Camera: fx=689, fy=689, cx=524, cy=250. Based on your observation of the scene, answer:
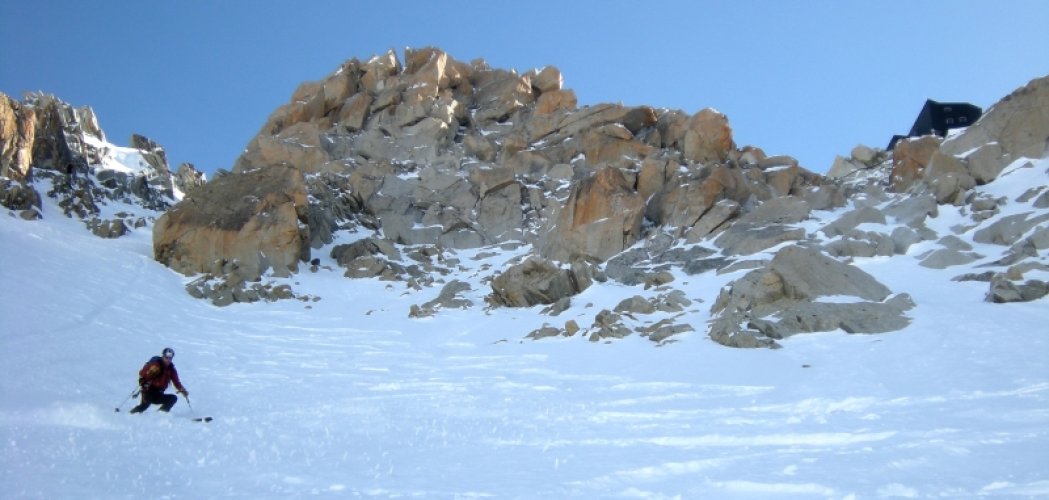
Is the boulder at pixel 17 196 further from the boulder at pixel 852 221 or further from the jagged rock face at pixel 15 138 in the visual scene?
the boulder at pixel 852 221

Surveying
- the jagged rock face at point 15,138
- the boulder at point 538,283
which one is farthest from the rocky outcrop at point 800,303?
the jagged rock face at point 15,138

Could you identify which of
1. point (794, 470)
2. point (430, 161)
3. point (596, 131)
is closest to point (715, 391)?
point (794, 470)

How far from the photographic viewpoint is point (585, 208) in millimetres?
35281

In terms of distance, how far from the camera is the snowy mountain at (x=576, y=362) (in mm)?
8500

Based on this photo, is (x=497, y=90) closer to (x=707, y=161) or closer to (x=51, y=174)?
(x=707, y=161)

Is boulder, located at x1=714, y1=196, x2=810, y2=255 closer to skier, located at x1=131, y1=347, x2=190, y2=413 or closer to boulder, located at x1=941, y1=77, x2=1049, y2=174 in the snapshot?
boulder, located at x1=941, y1=77, x2=1049, y2=174

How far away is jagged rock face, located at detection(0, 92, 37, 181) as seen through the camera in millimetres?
37750

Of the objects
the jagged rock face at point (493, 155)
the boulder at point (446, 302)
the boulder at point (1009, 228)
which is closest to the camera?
the boulder at point (1009, 228)

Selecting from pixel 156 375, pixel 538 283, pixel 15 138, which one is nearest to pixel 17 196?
pixel 15 138

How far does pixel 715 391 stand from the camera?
48.3 feet

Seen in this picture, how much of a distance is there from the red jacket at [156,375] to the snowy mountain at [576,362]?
629 millimetres

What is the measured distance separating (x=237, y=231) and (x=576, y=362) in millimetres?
24387

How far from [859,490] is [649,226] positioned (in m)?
28.0

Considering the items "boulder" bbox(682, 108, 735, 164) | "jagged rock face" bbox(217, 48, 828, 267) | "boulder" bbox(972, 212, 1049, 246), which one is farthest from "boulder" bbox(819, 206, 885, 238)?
"boulder" bbox(682, 108, 735, 164)
